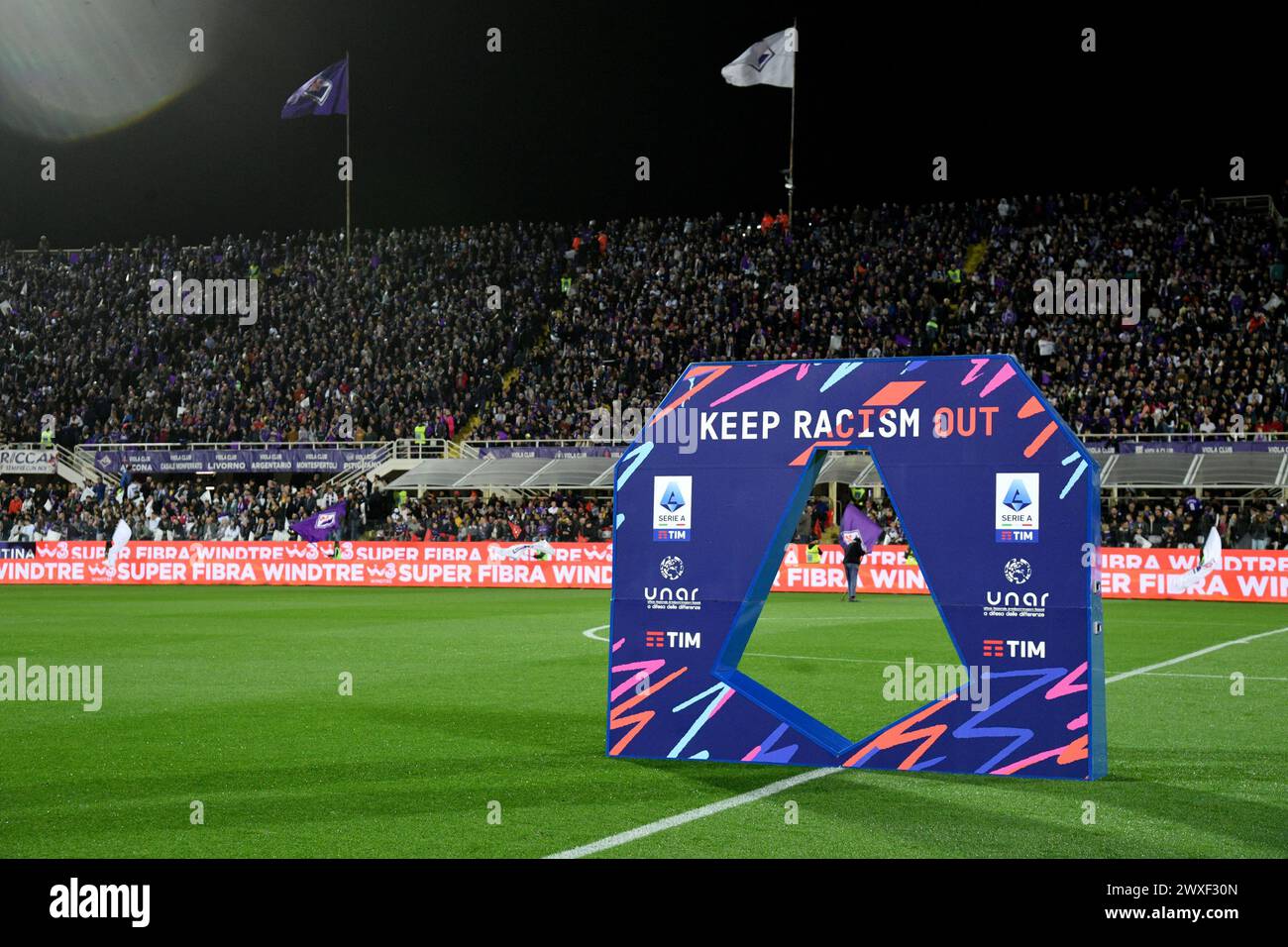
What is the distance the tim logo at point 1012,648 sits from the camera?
920 centimetres

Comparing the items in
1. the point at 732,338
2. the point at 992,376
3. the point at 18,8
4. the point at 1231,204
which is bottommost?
the point at 992,376

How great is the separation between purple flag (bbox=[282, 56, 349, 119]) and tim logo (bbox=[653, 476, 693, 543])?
142 ft

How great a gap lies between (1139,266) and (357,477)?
24771 millimetres

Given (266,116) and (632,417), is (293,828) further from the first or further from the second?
(266,116)

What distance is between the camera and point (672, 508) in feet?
33.4

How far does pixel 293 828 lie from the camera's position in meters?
7.39

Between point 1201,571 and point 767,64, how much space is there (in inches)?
988

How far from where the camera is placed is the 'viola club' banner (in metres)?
31.3

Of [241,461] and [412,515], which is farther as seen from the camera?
[241,461]

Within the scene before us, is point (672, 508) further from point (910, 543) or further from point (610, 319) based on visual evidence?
point (610, 319)

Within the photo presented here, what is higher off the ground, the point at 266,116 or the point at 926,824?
the point at 266,116

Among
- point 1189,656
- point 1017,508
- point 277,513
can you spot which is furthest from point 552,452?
point 1017,508

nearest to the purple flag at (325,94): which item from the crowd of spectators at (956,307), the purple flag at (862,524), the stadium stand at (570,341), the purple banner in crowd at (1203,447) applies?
the stadium stand at (570,341)
